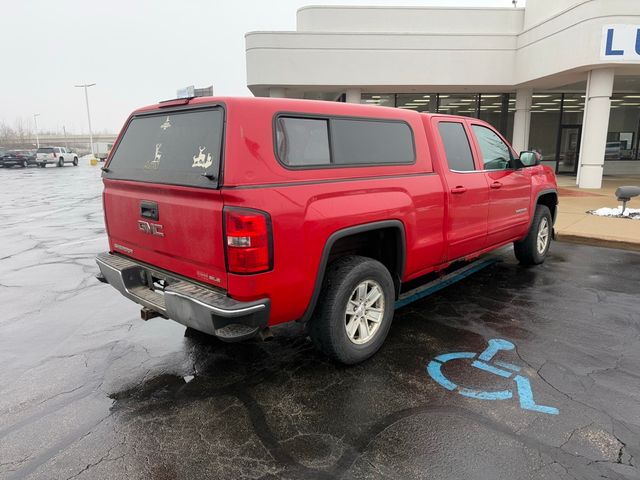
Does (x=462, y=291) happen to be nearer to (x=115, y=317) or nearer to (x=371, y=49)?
(x=115, y=317)

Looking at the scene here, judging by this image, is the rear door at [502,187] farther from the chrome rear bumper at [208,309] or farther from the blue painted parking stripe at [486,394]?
the chrome rear bumper at [208,309]

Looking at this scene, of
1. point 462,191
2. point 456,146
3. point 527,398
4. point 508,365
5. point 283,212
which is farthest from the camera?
point 456,146

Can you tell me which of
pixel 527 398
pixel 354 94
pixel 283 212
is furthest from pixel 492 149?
pixel 354 94

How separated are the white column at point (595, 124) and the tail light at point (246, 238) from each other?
1510cm

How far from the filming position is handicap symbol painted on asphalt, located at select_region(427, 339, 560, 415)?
10.5ft

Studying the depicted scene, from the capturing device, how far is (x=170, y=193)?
10.9ft

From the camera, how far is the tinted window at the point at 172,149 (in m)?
3.06

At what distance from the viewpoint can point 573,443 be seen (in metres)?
2.75

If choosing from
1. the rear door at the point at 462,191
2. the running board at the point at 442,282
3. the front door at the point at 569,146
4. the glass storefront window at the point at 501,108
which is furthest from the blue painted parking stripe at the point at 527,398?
the front door at the point at 569,146

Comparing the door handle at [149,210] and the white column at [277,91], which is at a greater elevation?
the white column at [277,91]

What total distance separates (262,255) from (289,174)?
1.95ft

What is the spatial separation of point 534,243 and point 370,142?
12.0 ft

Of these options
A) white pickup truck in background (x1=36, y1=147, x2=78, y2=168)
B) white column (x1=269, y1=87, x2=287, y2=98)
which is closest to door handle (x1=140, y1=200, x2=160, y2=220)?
white column (x1=269, y1=87, x2=287, y2=98)

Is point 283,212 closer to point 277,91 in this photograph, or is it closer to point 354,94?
point 354,94
